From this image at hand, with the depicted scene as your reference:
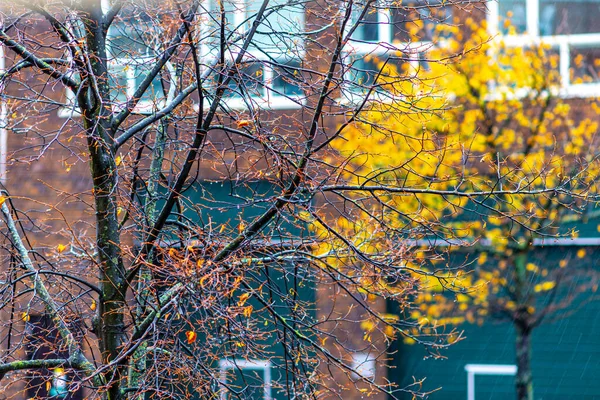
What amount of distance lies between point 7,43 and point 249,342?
258 centimetres

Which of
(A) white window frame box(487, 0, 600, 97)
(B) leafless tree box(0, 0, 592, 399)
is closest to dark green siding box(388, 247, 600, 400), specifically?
(A) white window frame box(487, 0, 600, 97)

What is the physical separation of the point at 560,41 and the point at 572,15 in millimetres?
1021

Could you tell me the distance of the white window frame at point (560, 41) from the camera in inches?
331

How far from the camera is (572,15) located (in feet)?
32.9

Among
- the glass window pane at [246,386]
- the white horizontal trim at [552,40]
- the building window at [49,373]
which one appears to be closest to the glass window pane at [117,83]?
the building window at [49,373]

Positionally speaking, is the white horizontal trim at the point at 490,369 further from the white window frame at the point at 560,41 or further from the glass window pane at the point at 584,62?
the glass window pane at the point at 584,62

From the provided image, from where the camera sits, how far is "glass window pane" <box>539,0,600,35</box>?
992 centimetres

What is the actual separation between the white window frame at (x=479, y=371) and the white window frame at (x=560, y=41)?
390 cm

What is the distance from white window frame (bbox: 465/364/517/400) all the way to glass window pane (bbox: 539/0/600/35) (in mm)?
4706

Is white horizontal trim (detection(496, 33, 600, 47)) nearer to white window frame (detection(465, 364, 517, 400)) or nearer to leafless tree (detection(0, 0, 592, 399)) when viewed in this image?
leafless tree (detection(0, 0, 592, 399))

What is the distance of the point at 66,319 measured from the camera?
18.0ft

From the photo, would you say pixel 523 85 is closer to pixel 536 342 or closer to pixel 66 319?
pixel 536 342

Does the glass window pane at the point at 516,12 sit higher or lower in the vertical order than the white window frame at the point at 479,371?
higher

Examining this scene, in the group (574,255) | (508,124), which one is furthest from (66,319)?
(574,255)
